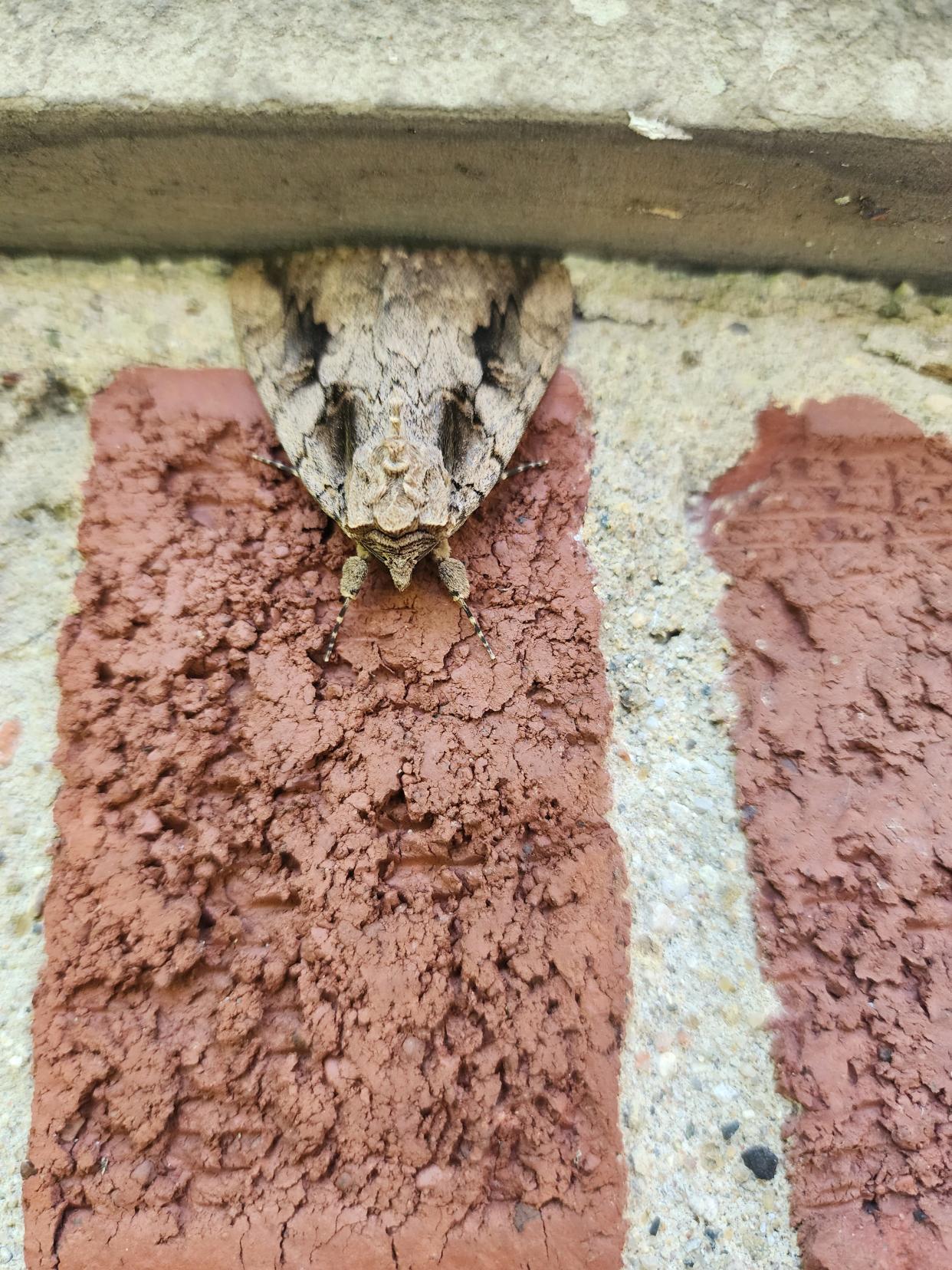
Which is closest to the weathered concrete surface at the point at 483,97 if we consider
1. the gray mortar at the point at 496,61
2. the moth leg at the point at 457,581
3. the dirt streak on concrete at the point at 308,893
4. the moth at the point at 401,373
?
the gray mortar at the point at 496,61

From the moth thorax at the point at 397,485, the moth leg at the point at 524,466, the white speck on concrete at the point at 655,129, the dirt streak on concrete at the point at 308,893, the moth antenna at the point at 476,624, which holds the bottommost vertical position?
the dirt streak on concrete at the point at 308,893

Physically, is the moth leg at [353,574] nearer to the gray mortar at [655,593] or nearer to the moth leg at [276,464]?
the moth leg at [276,464]

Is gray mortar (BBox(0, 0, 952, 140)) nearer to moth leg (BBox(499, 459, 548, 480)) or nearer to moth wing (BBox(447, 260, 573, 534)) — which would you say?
moth wing (BBox(447, 260, 573, 534))

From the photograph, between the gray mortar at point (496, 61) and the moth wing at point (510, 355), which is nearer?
the gray mortar at point (496, 61)

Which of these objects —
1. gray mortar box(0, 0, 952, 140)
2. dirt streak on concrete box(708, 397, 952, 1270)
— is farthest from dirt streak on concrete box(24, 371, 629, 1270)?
gray mortar box(0, 0, 952, 140)

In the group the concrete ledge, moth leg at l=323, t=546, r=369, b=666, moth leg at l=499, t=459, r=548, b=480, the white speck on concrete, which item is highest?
the concrete ledge

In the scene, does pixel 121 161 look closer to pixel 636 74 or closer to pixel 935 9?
pixel 636 74

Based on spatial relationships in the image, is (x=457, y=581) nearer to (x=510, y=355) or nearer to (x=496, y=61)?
(x=510, y=355)

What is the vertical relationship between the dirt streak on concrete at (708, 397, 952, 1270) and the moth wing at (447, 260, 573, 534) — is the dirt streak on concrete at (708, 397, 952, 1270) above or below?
below

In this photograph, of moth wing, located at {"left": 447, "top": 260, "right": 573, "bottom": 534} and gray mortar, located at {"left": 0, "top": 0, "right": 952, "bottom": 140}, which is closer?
gray mortar, located at {"left": 0, "top": 0, "right": 952, "bottom": 140}
